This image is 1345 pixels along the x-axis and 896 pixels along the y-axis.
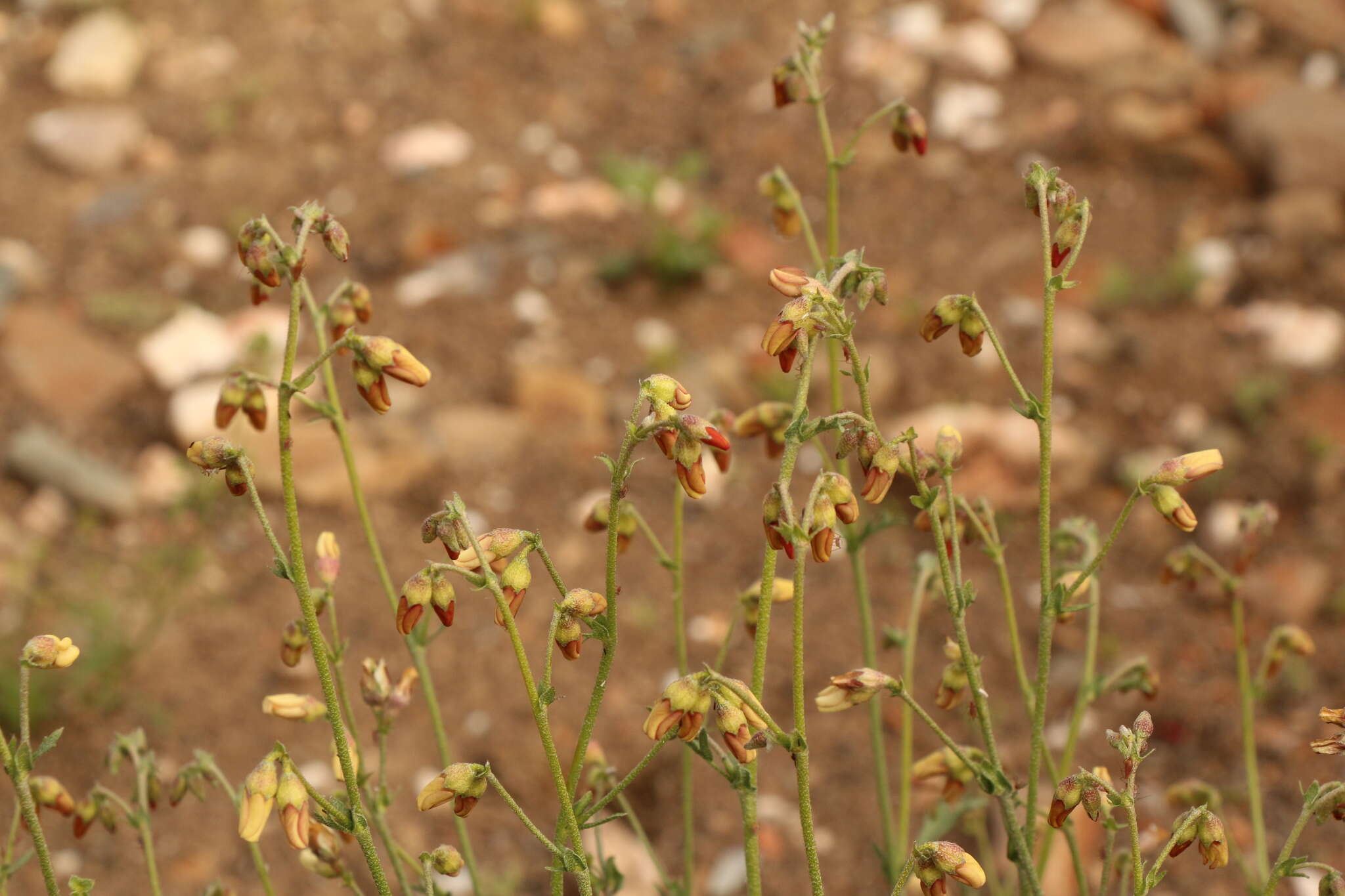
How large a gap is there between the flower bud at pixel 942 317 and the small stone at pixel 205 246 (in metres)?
4.27

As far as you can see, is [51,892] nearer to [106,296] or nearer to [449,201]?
[106,296]

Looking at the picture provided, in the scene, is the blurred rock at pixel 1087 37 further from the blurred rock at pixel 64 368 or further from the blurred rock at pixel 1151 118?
the blurred rock at pixel 64 368

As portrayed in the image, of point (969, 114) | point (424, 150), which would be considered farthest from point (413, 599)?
point (969, 114)

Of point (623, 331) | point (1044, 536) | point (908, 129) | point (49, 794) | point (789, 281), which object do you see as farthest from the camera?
point (623, 331)

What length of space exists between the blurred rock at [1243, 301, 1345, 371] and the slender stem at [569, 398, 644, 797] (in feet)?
12.7

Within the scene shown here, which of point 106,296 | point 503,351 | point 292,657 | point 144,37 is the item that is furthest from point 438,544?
point 144,37

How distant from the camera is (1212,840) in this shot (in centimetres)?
165

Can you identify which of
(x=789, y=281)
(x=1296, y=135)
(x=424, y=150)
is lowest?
(x=424, y=150)

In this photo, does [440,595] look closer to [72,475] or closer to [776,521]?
[776,521]

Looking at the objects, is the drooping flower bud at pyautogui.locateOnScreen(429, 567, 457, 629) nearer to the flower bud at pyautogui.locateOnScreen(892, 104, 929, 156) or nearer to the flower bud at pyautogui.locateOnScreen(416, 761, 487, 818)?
the flower bud at pyautogui.locateOnScreen(416, 761, 487, 818)

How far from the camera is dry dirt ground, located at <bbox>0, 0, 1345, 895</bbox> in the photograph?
366 centimetres

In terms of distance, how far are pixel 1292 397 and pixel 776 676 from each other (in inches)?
80.0

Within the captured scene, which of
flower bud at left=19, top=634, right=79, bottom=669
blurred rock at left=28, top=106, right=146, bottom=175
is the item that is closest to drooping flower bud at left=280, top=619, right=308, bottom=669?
flower bud at left=19, top=634, right=79, bottom=669

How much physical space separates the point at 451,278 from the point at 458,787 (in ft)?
13.1
